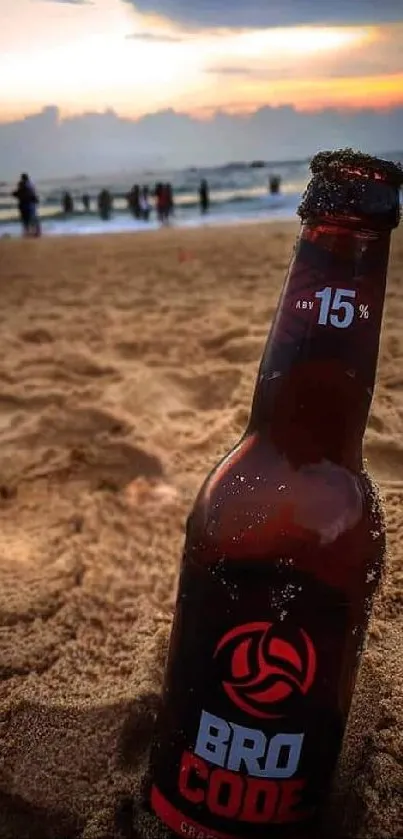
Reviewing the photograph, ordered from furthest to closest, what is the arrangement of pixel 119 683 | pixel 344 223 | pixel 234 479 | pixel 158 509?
pixel 158 509, pixel 119 683, pixel 234 479, pixel 344 223

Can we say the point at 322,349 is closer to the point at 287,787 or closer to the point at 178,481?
the point at 287,787

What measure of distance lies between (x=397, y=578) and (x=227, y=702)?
547 millimetres

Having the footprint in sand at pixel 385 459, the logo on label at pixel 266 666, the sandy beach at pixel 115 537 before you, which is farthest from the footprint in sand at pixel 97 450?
the logo on label at pixel 266 666

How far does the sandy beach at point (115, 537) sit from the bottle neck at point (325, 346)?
1.42ft

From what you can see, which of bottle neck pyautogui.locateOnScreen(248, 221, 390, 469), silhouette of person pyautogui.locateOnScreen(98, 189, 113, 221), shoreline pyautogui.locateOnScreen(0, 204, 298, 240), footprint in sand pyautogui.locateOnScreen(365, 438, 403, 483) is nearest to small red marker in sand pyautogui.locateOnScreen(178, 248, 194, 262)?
footprint in sand pyautogui.locateOnScreen(365, 438, 403, 483)

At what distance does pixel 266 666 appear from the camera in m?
1.00

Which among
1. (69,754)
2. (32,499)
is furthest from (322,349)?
(32,499)

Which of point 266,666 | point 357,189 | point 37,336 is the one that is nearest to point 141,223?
point 37,336

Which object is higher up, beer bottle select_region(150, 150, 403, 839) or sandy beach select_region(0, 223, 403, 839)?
beer bottle select_region(150, 150, 403, 839)

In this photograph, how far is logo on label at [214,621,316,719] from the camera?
3.26ft

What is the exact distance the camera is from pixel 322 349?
105cm

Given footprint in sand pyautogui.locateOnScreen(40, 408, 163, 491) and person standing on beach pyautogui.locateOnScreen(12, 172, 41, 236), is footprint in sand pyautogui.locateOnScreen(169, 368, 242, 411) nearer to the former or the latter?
footprint in sand pyautogui.locateOnScreen(40, 408, 163, 491)

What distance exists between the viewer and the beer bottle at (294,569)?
101cm

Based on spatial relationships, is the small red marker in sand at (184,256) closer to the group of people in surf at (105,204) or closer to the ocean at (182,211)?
the ocean at (182,211)
